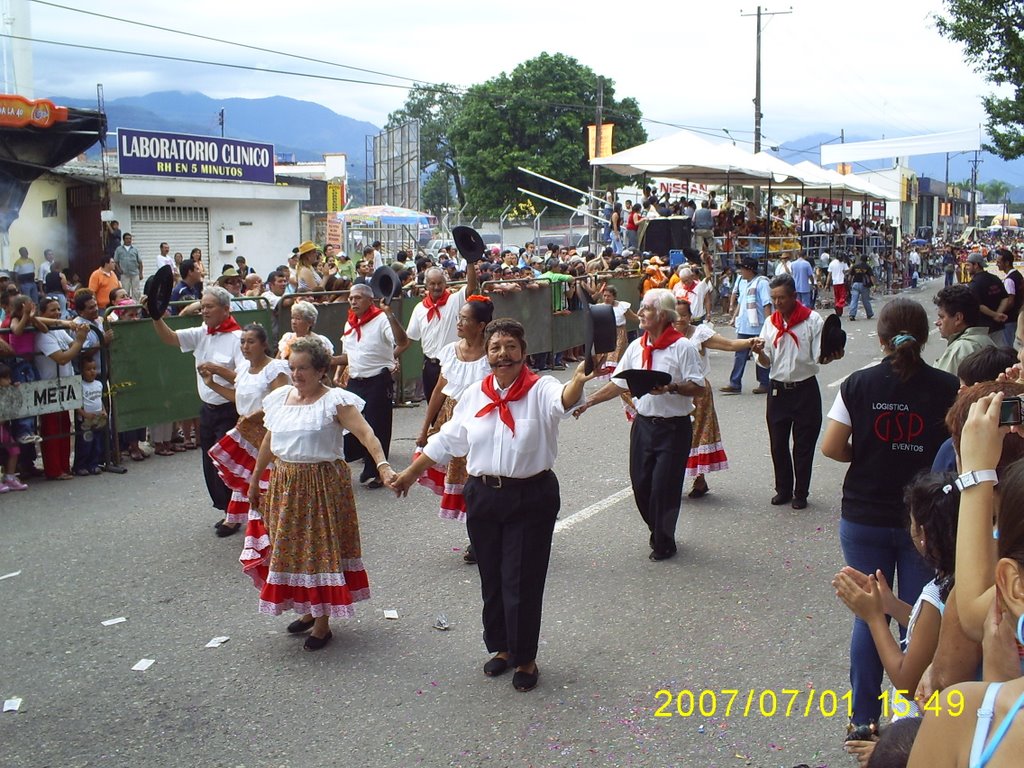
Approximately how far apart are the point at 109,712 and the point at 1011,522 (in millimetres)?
4199

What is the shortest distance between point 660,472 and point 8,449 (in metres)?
5.90

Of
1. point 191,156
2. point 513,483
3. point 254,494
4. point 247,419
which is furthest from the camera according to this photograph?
point 191,156

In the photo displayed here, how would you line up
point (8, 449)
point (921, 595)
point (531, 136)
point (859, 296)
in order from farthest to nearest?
point (531, 136)
point (859, 296)
point (8, 449)
point (921, 595)

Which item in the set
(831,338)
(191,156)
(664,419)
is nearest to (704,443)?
(664,419)

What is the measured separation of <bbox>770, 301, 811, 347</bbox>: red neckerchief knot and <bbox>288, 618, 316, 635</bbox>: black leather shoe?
4411mm

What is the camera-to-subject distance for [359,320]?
31.2 feet

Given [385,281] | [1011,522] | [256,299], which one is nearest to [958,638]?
[1011,522]

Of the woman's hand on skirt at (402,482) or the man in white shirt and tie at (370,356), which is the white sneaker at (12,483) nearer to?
the man in white shirt and tie at (370,356)

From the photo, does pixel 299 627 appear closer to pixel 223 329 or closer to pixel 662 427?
pixel 662 427

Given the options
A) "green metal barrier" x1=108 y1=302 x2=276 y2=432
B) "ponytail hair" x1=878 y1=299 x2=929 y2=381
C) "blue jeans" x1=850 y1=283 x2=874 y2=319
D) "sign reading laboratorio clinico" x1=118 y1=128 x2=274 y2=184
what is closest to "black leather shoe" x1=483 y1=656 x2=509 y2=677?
"ponytail hair" x1=878 y1=299 x2=929 y2=381

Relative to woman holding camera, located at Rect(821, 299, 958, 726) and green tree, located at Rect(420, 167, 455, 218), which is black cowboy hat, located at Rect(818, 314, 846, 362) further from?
green tree, located at Rect(420, 167, 455, 218)

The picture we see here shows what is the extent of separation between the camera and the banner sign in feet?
31.3

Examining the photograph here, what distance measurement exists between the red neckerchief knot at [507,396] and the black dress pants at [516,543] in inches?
12.4

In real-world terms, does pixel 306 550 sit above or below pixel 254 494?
below
